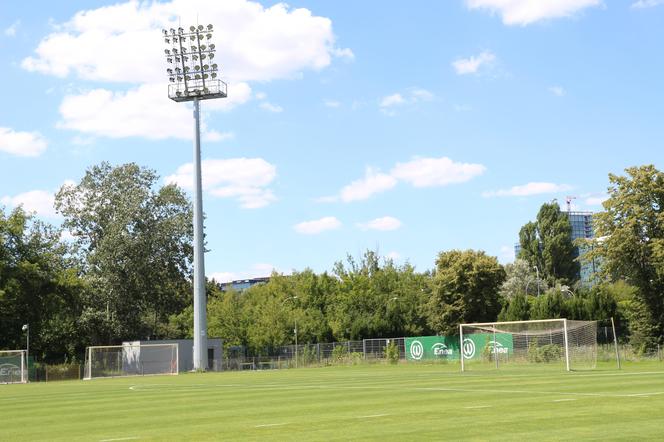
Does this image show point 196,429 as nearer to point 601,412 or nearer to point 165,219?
point 601,412

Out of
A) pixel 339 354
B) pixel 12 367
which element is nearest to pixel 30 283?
pixel 12 367

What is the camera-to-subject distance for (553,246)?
11169 centimetres

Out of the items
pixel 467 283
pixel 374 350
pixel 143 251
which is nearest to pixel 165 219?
pixel 143 251

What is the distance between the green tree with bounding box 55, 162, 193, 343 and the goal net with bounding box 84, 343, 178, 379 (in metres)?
12.6

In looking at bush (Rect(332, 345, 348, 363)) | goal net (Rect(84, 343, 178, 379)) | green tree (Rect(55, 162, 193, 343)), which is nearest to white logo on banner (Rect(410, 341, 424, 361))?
bush (Rect(332, 345, 348, 363))

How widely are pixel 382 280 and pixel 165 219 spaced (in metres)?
30.1

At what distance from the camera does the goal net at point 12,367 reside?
61250 mm

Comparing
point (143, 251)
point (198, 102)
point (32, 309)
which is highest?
point (198, 102)

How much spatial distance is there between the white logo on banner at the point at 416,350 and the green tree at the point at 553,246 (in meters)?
45.9

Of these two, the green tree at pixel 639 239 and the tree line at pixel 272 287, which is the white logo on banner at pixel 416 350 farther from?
the green tree at pixel 639 239

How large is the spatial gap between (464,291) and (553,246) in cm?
4045

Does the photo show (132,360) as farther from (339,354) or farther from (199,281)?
(339,354)

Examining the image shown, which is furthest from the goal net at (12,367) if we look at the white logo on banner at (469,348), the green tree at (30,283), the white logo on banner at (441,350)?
the white logo on banner at (469,348)

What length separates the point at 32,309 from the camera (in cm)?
7250
